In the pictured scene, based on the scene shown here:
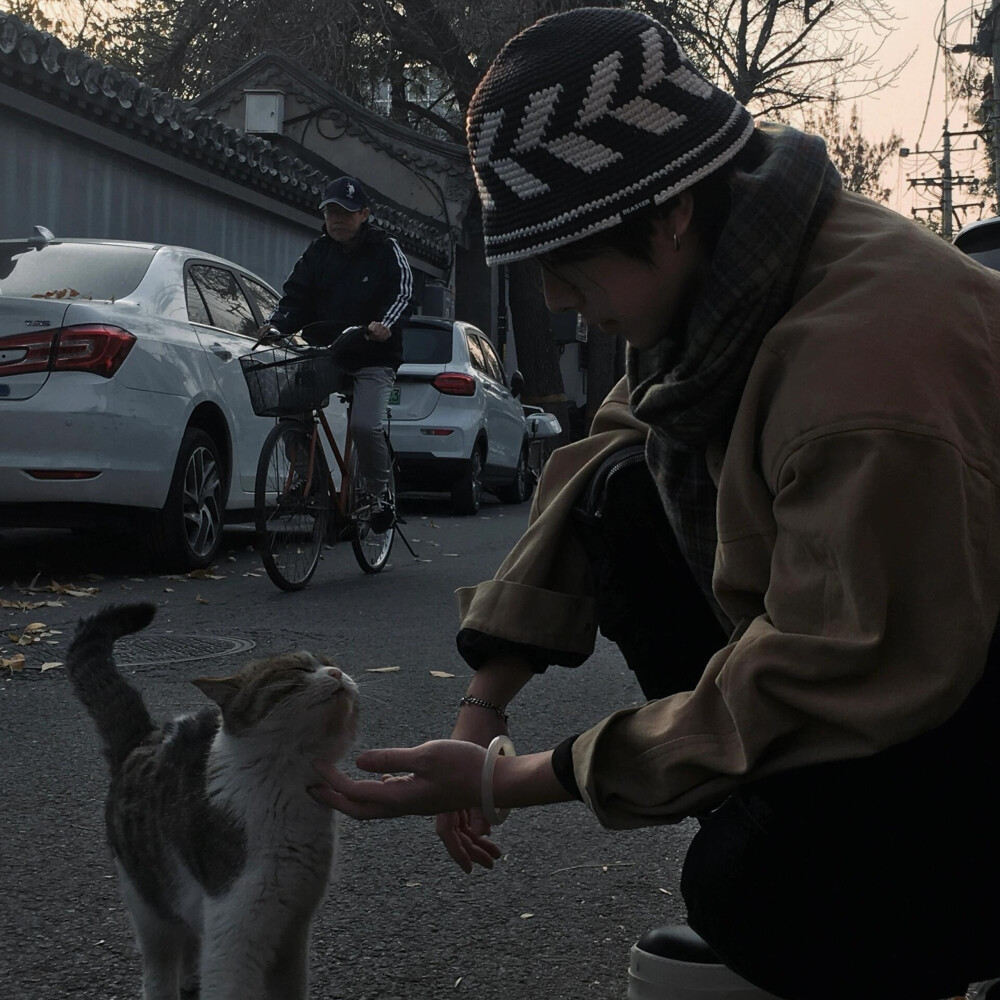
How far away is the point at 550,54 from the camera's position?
5.58 feet

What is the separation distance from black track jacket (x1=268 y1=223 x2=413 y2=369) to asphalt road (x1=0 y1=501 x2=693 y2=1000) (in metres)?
2.16

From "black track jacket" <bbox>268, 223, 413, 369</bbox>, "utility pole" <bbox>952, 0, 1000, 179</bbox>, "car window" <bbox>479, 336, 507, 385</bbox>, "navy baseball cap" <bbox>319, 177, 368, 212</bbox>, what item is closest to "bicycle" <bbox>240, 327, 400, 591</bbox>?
"black track jacket" <bbox>268, 223, 413, 369</bbox>

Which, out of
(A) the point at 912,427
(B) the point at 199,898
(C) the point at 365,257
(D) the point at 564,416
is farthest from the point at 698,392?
(D) the point at 564,416

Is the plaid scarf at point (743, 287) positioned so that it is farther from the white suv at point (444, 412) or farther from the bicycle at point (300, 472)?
the white suv at point (444, 412)

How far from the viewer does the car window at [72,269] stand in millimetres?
7043

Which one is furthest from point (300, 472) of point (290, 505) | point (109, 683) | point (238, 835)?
point (238, 835)

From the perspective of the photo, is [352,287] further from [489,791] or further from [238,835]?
[489,791]

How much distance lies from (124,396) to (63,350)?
0.36 metres

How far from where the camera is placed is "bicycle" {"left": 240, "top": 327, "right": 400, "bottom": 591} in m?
6.80

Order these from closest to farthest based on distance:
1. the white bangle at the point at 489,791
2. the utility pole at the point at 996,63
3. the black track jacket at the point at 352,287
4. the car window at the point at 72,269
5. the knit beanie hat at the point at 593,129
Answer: the knit beanie hat at the point at 593,129
the white bangle at the point at 489,791
the car window at the point at 72,269
the black track jacket at the point at 352,287
the utility pole at the point at 996,63

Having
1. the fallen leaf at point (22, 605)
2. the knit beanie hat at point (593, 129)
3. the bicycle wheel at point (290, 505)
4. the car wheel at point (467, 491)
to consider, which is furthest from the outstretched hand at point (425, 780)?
the car wheel at point (467, 491)

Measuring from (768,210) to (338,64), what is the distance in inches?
873

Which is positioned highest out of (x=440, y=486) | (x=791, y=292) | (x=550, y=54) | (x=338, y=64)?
(x=338, y=64)

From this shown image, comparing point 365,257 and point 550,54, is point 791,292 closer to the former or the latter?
point 550,54
